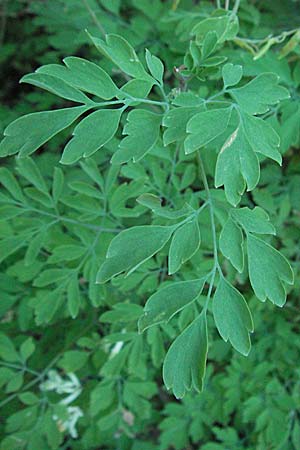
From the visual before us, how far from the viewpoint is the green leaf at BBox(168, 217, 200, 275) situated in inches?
38.7

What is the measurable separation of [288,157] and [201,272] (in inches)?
25.5

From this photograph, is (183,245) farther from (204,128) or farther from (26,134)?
(26,134)

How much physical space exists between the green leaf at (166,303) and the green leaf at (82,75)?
1.16 feet

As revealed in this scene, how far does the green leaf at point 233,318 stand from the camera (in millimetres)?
933

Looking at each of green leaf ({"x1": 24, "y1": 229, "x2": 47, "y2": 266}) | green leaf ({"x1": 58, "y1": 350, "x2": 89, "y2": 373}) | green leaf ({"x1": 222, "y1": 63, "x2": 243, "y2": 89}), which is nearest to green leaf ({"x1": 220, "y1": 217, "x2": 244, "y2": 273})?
green leaf ({"x1": 222, "y1": 63, "x2": 243, "y2": 89})

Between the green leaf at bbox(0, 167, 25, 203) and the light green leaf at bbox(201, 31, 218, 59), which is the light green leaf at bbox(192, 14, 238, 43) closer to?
the light green leaf at bbox(201, 31, 218, 59)

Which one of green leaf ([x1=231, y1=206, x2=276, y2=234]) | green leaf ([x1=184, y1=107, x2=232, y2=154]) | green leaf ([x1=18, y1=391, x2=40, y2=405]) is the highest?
green leaf ([x1=184, y1=107, x2=232, y2=154])

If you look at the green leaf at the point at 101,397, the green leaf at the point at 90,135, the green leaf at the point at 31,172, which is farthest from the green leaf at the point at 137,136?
the green leaf at the point at 101,397

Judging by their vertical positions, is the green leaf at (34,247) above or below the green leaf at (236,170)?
below

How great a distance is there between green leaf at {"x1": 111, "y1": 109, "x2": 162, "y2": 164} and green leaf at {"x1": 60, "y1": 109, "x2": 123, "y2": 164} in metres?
0.03

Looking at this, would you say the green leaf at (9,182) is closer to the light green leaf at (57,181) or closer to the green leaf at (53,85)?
the light green leaf at (57,181)

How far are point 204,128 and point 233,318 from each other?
0.32m

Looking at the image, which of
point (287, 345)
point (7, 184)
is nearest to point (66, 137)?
point (7, 184)

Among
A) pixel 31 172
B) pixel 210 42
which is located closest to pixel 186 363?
pixel 210 42
